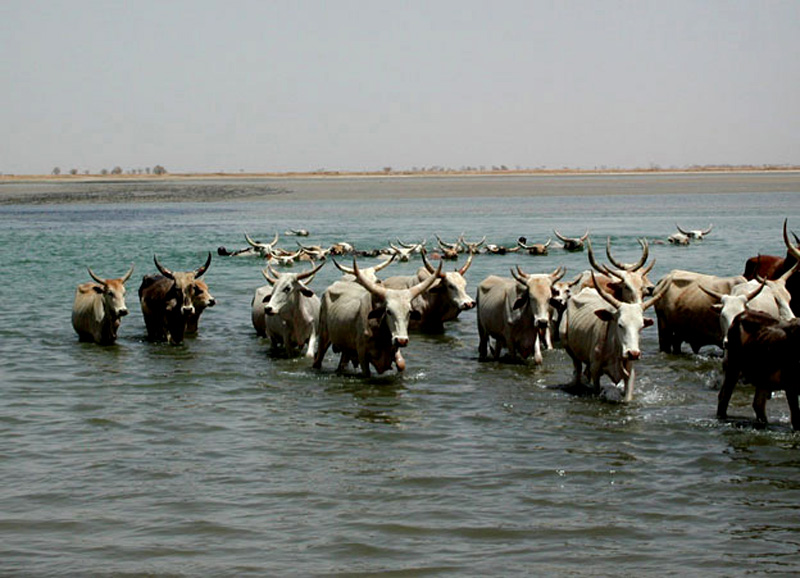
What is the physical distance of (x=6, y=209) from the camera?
75.6m

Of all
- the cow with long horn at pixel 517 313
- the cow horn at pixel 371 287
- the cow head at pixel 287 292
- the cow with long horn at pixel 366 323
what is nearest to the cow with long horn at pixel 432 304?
the cow with long horn at pixel 517 313

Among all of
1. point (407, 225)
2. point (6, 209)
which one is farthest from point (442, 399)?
point (6, 209)

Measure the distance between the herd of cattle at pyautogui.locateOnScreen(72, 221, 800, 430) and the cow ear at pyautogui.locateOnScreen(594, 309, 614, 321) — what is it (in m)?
0.02

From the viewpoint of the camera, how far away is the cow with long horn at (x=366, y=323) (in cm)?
1395

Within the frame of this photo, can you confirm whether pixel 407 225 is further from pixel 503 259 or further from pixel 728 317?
pixel 728 317

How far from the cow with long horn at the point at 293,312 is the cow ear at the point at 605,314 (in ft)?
14.9

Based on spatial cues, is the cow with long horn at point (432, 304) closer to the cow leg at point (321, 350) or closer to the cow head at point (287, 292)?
the cow head at point (287, 292)

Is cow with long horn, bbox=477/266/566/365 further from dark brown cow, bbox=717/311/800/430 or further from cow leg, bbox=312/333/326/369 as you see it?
dark brown cow, bbox=717/311/800/430

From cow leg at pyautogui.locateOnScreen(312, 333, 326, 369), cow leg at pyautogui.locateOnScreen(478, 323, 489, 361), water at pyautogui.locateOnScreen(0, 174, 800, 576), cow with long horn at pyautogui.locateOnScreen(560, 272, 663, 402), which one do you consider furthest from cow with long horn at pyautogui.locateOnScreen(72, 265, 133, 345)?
cow with long horn at pyautogui.locateOnScreen(560, 272, 663, 402)

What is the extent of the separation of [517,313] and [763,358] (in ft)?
15.4

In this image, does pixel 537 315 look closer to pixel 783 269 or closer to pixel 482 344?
pixel 482 344

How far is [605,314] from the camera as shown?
12.6 meters

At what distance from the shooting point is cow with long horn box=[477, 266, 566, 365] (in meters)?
15.3

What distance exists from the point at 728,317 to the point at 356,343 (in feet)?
15.2
